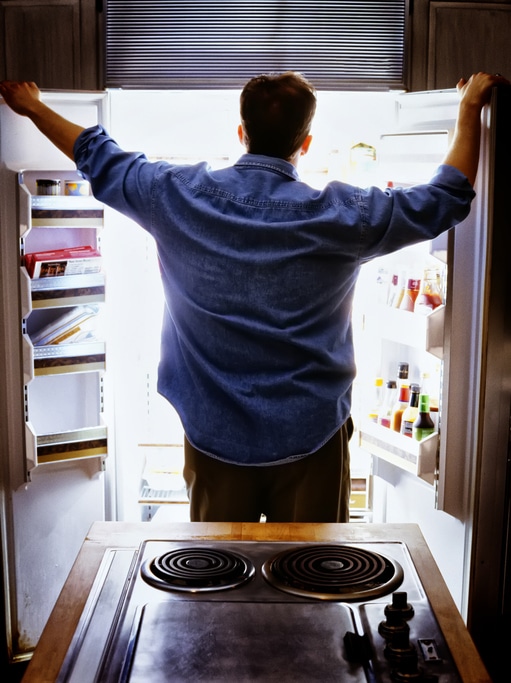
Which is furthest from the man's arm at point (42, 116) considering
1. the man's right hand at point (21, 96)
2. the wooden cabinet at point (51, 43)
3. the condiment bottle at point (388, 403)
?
the condiment bottle at point (388, 403)

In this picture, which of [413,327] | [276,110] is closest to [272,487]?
[276,110]

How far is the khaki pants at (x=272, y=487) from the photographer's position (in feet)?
5.75

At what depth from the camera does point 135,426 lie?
11.2 ft

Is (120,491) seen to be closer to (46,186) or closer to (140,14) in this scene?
(46,186)

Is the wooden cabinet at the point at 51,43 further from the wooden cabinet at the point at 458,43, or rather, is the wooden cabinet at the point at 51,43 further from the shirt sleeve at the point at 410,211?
the shirt sleeve at the point at 410,211

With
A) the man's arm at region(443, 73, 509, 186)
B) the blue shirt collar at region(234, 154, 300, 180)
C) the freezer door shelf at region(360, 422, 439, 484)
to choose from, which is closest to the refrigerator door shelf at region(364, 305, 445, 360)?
the freezer door shelf at region(360, 422, 439, 484)

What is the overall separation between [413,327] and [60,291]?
1.17m

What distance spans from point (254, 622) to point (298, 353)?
0.70m

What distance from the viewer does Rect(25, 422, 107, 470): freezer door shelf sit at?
263 centimetres

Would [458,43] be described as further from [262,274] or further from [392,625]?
[392,625]

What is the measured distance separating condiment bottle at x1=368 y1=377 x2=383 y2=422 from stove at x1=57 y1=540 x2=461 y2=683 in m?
1.67

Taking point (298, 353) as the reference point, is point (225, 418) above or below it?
below

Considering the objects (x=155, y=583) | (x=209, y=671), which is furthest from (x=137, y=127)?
(x=209, y=671)

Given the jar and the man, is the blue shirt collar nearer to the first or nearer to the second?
the man
